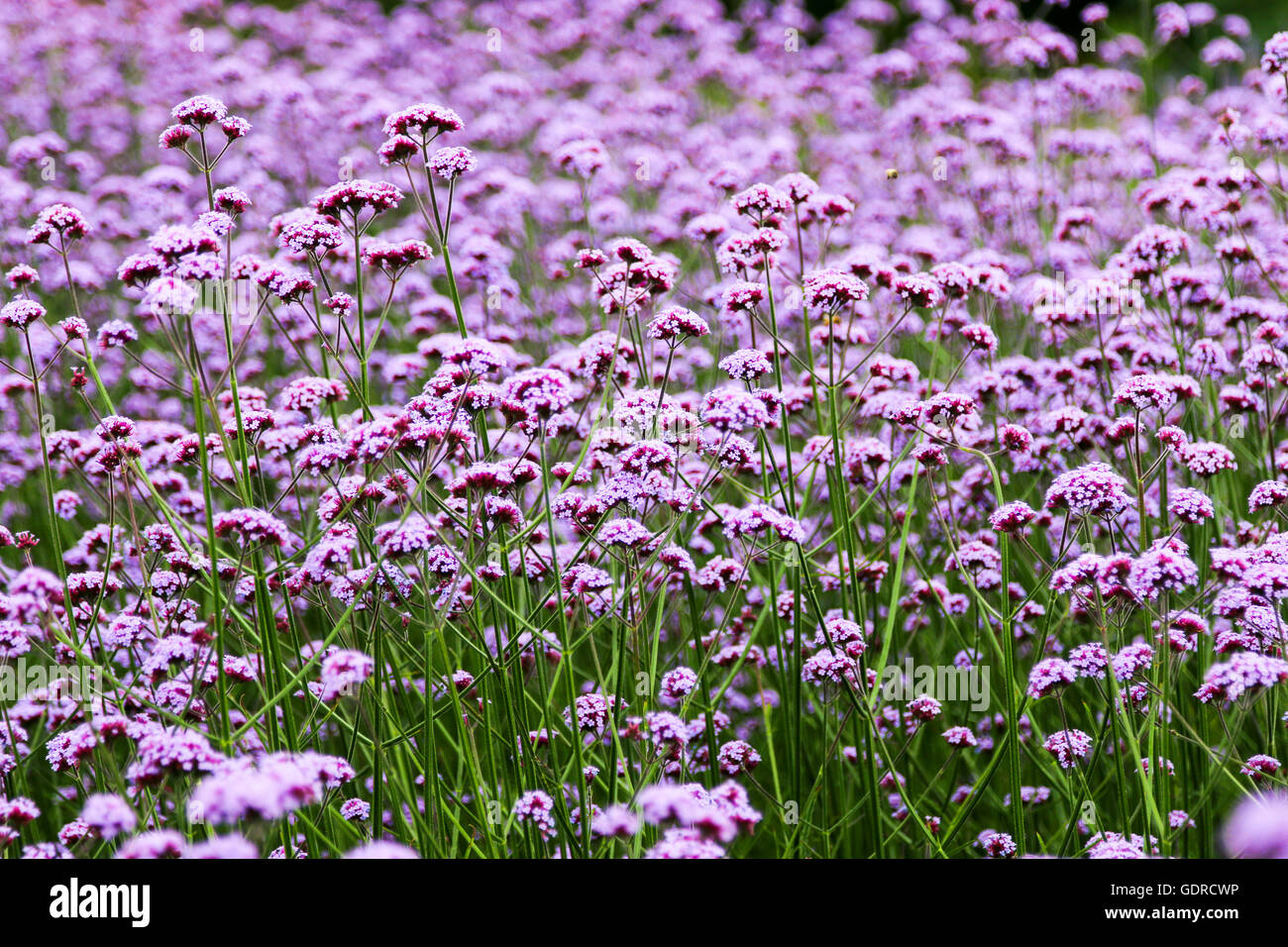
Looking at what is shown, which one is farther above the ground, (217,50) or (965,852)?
(217,50)

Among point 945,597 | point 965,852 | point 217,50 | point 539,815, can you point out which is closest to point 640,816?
point 539,815

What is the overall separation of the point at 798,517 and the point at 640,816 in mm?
1079

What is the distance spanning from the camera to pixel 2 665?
3.37 m

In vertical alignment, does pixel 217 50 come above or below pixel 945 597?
above

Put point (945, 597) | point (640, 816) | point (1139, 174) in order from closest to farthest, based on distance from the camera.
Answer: point (640, 816) → point (945, 597) → point (1139, 174)

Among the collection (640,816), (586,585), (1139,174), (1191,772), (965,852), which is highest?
(1139,174)

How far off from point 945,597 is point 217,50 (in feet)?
30.6

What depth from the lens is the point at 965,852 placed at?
11.9 ft

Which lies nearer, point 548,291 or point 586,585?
point 586,585

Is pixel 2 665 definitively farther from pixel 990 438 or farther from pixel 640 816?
pixel 990 438

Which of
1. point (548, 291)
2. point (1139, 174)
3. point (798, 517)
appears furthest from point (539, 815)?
point (1139, 174)
